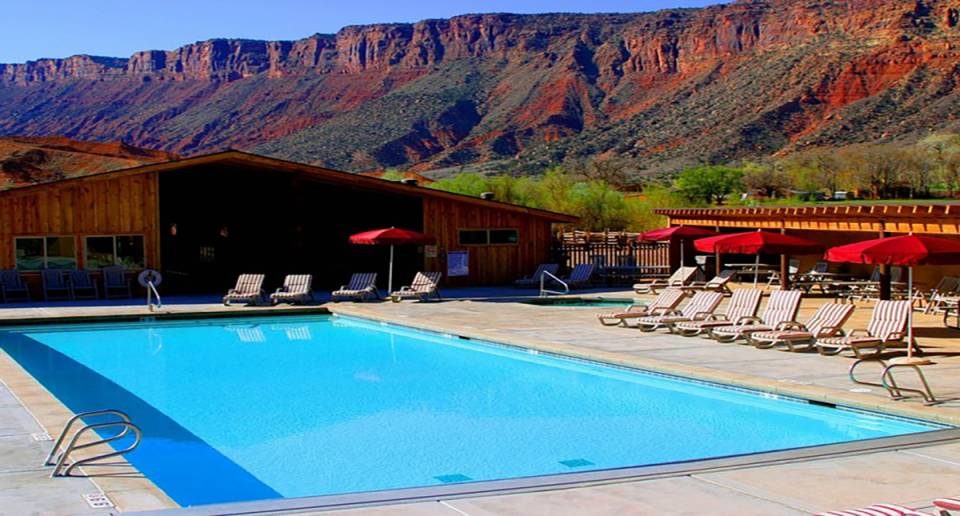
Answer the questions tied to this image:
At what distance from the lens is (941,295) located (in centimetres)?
1691

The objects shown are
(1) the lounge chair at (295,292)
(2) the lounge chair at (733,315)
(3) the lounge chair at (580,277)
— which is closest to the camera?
(2) the lounge chair at (733,315)

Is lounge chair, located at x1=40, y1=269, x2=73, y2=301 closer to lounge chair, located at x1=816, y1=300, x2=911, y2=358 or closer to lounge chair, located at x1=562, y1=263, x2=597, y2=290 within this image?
lounge chair, located at x1=562, y1=263, x2=597, y2=290

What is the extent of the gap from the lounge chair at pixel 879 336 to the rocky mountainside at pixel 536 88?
48531mm

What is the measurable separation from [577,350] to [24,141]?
6128 cm

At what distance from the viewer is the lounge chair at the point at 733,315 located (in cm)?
1453

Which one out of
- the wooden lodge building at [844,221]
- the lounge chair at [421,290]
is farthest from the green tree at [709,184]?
the lounge chair at [421,290]

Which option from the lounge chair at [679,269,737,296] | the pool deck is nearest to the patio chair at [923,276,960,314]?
the pool deck

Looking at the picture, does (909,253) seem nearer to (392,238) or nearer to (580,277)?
(392,238)

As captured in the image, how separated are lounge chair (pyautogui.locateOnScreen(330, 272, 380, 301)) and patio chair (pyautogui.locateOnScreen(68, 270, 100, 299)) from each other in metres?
4.96

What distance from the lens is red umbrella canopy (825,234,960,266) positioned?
11453mm

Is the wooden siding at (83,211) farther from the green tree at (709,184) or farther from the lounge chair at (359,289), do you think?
the green tree at (709,184)

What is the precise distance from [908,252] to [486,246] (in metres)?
14.4

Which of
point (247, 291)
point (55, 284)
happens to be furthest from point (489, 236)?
point (55, 284)

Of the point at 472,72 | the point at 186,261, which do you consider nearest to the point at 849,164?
the point at 186,261
